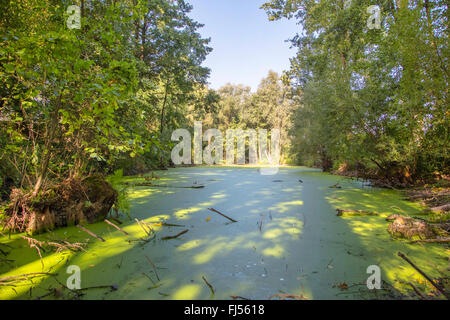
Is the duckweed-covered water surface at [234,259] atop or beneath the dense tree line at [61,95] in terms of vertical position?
beneath

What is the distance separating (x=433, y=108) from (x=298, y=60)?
24.2 feet

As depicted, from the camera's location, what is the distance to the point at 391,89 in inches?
201

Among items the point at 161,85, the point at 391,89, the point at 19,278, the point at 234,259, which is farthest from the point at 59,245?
the point at 161,85

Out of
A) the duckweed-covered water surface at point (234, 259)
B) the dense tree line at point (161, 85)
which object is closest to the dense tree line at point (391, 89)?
the dense tree line at point (161, 85)

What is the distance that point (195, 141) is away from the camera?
2166 centimetres

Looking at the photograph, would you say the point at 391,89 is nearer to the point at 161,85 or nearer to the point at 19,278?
the point at 19,278

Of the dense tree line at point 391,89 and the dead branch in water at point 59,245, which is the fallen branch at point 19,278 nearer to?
the dead branch in water at point 59,245

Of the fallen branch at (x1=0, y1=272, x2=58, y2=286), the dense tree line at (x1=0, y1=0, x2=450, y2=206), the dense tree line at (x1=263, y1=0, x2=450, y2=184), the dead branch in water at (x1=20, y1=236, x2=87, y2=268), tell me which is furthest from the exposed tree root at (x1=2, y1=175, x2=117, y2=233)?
the dense tree line at (x1=263, y1=0, x2=450, y2=184)

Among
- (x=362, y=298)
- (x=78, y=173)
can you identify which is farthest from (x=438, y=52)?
(x=78, y=173)

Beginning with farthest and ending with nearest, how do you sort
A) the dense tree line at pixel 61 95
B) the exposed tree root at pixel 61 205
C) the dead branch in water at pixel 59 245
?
the exposed tree root at pixel 61 205 < the dead branch in water at pixel 59 245 < the dense tree line at pixel 61 95

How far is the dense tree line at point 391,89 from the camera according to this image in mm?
3451

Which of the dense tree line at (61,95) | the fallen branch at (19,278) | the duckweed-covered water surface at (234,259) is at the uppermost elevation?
the dense tree line at (61,95)

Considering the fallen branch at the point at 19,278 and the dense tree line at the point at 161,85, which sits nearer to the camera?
the fallen branch at the point at 19,278

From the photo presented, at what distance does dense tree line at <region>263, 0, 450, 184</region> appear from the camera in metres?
3.45
